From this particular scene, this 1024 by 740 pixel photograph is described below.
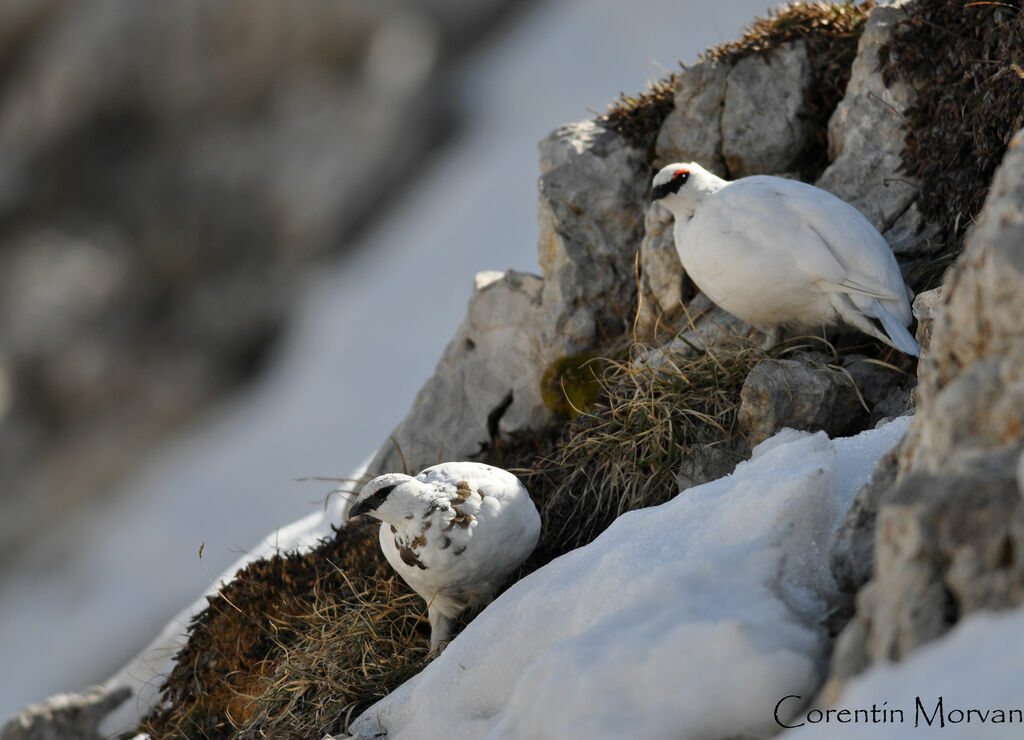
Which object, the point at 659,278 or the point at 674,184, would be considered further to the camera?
the point at 659,278

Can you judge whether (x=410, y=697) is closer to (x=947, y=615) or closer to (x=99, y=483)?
(x=947, y=615)

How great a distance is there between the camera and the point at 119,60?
21.5 metres

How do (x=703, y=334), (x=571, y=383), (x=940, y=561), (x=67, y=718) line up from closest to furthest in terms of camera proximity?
(x=940, y=561)
(x=703, y=334)
(x=571, y=383)
(x=67, y=718)

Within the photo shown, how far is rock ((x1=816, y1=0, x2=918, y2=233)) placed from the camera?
4648mm

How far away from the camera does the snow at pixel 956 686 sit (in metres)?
1.40

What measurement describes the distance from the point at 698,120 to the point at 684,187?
1.48 meters

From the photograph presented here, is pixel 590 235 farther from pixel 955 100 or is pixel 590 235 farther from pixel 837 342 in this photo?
pixel 955 100

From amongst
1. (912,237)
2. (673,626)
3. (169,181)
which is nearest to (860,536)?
(673,626)

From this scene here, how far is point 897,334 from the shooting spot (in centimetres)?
368

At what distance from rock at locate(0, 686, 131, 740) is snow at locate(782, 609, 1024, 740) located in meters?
5.65

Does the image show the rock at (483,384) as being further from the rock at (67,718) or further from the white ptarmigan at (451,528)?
the rock at (67,718)

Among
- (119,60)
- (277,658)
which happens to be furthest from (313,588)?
(119,60)

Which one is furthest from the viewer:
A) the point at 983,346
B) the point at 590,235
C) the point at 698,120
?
the point at 590,235

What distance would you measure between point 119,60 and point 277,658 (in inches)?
809
